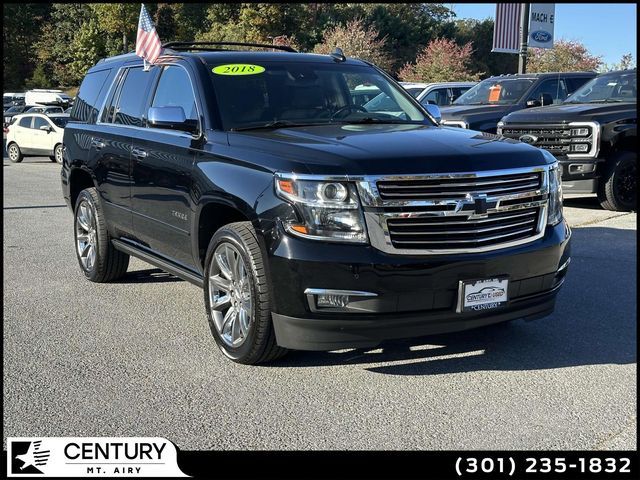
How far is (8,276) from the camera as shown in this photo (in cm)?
736

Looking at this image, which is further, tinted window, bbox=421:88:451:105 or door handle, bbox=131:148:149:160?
tinted window, bbox=421:88:451:105

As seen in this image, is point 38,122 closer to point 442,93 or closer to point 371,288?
point 442,93

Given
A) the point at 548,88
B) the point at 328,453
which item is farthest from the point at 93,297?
the point at 548,88

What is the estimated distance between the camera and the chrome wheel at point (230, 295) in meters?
4.76

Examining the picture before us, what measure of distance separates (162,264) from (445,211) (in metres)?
2.48

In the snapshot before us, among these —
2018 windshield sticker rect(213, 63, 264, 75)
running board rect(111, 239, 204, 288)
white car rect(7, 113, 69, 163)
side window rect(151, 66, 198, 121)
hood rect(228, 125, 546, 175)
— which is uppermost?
2018 windshield sticker rect(213, 63, 264, 75)

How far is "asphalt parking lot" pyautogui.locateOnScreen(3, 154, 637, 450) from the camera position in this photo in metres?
3.92

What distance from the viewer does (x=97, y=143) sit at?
680 centimetres

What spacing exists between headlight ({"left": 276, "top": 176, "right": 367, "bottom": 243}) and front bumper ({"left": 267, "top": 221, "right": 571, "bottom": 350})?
0.20ft

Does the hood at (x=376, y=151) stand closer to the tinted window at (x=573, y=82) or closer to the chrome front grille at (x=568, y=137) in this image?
the chrome front grille at (x=568, y=137)

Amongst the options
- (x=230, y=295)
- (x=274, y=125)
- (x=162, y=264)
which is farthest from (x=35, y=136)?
(x=230, y=295)

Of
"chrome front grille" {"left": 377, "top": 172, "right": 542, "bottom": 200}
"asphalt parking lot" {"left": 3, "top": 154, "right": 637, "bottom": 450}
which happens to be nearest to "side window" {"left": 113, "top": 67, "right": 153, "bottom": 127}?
"asphalt parking lot" {"left": 3, "top": 154, "right": 637, "bottom": 450}

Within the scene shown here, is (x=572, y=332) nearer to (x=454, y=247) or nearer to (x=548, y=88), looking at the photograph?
(x=454, y=247)

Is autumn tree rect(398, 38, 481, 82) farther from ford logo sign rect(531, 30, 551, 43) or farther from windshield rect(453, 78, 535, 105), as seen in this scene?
windshield rect(453, 78, 535, 105)
